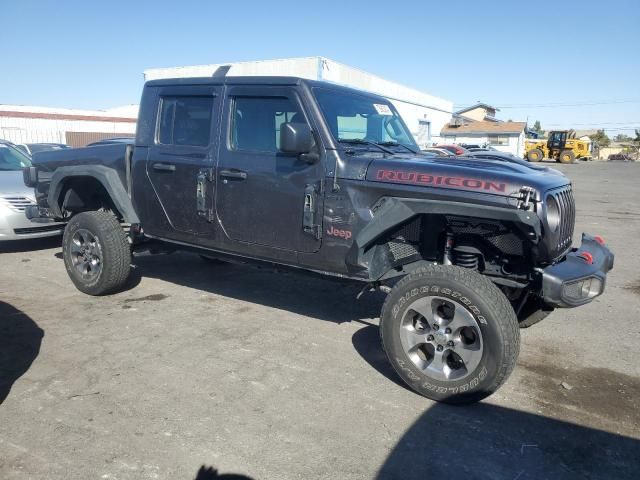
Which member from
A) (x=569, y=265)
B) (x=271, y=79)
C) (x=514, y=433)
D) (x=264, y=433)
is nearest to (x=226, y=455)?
(x=264, y=433)

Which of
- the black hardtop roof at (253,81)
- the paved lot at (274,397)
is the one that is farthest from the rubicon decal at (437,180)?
the paved lot at (274,397)

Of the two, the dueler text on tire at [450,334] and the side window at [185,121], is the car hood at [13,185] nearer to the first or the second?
the side window at [185,121]

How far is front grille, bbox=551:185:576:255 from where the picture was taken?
3.41 m

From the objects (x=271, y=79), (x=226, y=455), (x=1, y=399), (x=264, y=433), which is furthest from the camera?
(x=271, y=79)

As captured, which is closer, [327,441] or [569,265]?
[327,441]

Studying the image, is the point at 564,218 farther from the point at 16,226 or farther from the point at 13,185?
the point at 13,185

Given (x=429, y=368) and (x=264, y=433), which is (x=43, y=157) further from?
(x=429, y=368)

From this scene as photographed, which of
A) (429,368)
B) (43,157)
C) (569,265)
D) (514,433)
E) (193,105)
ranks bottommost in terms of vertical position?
(514,433)

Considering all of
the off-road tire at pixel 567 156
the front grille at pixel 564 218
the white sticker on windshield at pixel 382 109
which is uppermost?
the white sticker on windshield at pixel 382 109

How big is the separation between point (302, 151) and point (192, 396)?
188 cm

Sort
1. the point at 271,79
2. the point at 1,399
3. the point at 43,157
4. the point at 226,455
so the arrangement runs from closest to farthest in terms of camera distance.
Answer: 1. the point at 226,455
2. the point at 1,399
3. the point at 271,79
4. the point at 43,157

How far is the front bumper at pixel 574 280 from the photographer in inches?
126

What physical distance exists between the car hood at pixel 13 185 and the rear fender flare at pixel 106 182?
2.33 metres

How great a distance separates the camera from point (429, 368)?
3.45 metres
